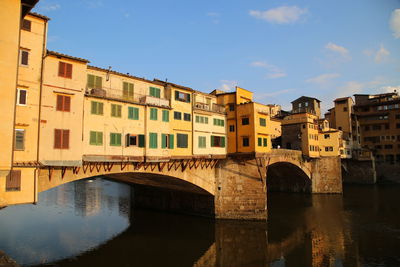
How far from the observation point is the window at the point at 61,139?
21266 millimetres

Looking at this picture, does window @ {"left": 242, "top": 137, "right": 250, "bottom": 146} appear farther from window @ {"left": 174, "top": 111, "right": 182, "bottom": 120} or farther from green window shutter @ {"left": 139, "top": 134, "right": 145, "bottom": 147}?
green window shutter @ {"left": 139, "top": 134, "right": 145, "bottom": 147}

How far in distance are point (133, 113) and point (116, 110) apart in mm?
1867

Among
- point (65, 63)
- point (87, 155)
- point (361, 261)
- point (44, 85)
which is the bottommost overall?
point (361, 261)

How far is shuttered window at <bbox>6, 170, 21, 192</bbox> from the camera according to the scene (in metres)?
18.6

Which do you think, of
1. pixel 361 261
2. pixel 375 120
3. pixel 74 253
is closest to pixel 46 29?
pixel 74 253

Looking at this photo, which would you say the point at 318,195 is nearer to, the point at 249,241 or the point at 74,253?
the point at 249,241

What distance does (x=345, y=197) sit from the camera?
57781 mm

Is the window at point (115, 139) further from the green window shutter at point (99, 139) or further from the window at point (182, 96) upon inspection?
the window at point (182, 96)

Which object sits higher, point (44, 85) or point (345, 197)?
point (44, 85)

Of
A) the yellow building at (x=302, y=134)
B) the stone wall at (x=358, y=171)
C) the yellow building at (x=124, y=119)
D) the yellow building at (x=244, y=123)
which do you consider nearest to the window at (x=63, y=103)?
the yellow building at (x=124, y=119)

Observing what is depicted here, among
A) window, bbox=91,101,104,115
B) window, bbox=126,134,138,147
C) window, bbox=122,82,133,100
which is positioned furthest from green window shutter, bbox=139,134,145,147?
window, bbox=91,101,104,115

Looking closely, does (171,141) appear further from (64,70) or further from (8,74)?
(8,74)

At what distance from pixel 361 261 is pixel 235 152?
19.2 metres

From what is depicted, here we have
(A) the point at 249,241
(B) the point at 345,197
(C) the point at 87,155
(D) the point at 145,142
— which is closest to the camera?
(C) the point at 87,155
